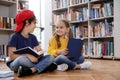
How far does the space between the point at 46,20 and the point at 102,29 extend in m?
1.69

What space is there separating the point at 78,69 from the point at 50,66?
1.30ft

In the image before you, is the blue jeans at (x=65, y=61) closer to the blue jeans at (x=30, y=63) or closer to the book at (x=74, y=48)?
the book at (x=74, y=48)

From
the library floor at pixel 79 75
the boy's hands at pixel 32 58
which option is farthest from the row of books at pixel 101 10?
the boy's hands at pixel 32 58

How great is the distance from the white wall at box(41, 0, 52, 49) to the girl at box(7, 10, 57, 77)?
10.8ft

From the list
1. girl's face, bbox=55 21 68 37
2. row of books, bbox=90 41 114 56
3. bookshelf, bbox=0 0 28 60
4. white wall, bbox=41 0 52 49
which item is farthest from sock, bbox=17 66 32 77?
white wall, bbox=41 0 52 49

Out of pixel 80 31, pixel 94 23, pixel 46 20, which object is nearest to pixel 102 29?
pixel 94 23

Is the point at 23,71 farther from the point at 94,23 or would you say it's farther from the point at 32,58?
the point at 94,23

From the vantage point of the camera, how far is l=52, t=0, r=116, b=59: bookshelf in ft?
14.4

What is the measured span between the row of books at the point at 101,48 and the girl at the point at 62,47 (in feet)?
5.50

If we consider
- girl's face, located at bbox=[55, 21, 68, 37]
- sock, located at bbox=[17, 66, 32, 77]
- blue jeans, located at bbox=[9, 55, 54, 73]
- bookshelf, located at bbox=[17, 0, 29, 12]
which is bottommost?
sock, located at bbox=[17, 66, 32, 77]

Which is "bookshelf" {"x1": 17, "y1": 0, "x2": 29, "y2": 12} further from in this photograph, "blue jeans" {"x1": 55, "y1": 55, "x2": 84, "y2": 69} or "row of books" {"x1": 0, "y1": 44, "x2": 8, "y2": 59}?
"blue jeans" {"x1": 55, "y1": 55, "x2": 84, "y2": 69}

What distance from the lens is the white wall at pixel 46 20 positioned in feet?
18.6

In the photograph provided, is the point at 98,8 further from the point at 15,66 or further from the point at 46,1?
the point at 15,66

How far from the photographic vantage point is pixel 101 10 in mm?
4547
